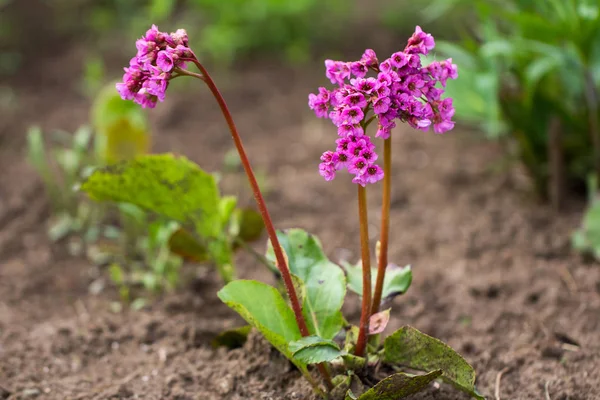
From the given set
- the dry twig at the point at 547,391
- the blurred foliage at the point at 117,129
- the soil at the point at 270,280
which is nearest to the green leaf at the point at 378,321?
the soil at the point at 270,280

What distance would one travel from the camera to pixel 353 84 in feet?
4.47

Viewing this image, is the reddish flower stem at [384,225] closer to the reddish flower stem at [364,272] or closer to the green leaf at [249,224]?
the reddish flower stem at [364,272]

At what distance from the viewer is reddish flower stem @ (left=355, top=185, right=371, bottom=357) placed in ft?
4.79

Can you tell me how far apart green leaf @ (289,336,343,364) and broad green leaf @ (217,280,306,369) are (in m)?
0.08

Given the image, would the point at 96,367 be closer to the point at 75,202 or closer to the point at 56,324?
the point at 56,324

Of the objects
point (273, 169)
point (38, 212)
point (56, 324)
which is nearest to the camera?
point (56, 324)

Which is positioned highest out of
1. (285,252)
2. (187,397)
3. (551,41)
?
(551,41)

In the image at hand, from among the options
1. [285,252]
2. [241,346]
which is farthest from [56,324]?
[285,252]

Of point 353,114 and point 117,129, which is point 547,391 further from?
point 117,129

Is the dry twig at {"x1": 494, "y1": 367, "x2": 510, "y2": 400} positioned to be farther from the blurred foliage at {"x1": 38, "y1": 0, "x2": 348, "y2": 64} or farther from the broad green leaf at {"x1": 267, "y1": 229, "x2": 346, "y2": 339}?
the blurred foliage at {"x1": 38, "y1": 0, "x2": 348, "y2": 64}

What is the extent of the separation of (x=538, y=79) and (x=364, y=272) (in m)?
1.33

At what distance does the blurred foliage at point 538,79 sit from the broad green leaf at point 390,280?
2.70 ft

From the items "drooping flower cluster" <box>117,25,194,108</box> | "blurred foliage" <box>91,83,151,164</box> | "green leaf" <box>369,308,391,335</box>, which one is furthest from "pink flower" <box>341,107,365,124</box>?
"blurred foliage" <box>91,83,151,164</box>

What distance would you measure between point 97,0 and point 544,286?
363cm
